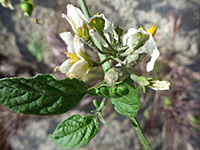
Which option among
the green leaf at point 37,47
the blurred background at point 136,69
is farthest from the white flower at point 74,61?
the green leaf at point 37,47

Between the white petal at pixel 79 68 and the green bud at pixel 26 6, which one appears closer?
the white petal at pixel 79 68

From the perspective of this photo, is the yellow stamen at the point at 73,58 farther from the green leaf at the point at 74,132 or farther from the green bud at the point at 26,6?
the green bud at the point at 26,6

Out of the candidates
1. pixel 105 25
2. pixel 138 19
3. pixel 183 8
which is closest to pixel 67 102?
pixel 105 25

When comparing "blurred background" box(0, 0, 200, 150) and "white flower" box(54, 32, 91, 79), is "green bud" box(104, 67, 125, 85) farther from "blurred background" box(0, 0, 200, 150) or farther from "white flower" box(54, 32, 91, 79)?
"blurred background" box(0, 0, 200, 150)

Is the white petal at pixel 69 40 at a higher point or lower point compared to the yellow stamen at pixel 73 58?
higher

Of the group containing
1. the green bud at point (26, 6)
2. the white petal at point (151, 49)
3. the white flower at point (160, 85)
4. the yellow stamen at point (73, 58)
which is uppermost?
the green bud at point (26, 6)

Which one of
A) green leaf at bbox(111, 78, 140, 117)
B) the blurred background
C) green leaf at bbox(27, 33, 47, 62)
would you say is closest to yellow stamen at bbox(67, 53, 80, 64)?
green leaf at bbox(111, 78, 140, 117)

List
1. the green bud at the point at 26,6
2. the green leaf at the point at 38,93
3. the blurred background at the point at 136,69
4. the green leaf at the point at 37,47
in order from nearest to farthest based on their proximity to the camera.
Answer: the green leaf at the point at 38,93, the green bud at the point at 26,6, the blurred background at the point at 136,69, the green leaf at the point at 37,47
